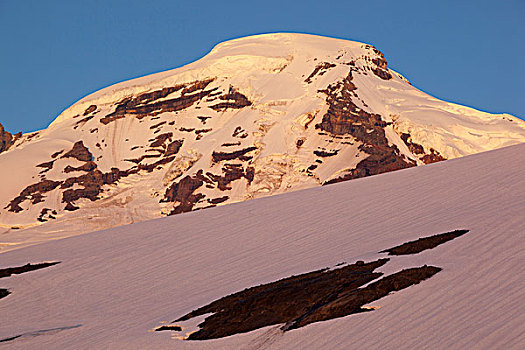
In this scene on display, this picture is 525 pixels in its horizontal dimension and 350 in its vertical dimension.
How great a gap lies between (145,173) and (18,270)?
55877mm

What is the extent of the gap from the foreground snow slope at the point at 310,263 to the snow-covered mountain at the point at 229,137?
41.0m

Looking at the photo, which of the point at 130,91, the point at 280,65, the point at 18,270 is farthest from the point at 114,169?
the point at 18,270

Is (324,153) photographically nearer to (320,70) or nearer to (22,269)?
(320,70)

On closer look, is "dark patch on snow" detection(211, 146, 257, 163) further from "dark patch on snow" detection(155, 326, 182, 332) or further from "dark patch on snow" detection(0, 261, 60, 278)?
"dark patch on snow" detection(155, 326, 182, 332)

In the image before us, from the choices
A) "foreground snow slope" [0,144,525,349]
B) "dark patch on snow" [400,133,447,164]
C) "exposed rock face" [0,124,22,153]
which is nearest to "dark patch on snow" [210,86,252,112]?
"dark patch on snow" [400,133,447,164]

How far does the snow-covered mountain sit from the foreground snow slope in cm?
4096

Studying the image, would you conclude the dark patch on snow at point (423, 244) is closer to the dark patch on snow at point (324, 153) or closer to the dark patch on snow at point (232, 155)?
the dark patch on snow at point (324, 153)

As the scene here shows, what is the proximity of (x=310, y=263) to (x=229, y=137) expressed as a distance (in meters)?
60.9

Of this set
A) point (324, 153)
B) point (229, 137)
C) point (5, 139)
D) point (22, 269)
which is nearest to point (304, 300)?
point (22, 269)

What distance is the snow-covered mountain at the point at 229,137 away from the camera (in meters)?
67.7

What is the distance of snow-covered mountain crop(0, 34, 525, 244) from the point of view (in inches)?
2665

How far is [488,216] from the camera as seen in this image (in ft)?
48.8

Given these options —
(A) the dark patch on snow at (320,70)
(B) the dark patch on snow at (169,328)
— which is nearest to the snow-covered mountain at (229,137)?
(A) the dark patch on snow at (320,70)

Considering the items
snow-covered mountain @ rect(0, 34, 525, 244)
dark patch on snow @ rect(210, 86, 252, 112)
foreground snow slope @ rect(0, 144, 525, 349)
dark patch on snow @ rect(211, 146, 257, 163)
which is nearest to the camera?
foreground snow slope @ rect(0, 144, 525, 349)
